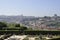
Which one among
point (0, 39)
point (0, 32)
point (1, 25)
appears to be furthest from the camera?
point (1, 25)

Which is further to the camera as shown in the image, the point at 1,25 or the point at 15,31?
the point at 1,25

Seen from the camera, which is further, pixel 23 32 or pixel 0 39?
pixel 23 32

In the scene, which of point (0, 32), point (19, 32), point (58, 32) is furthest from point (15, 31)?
point (58, 32)

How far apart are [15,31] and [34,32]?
268 cm

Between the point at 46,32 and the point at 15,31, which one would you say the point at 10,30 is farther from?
the point at 46,32

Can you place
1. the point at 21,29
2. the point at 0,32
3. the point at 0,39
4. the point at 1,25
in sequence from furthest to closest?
the point at 1,25 < the point at 21,29 < the point at 0,32 < the point at 0,39

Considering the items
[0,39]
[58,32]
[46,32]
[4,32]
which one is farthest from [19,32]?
[0,39]

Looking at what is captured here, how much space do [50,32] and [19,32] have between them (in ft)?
14.5

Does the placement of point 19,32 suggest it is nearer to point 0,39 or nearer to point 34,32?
point 34,32

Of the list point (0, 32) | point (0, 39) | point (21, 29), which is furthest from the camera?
point (21, 29)

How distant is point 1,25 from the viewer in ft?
98.2

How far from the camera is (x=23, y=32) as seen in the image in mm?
25094

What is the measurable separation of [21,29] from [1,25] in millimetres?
4818

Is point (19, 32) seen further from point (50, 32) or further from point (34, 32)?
point (50, 32)
